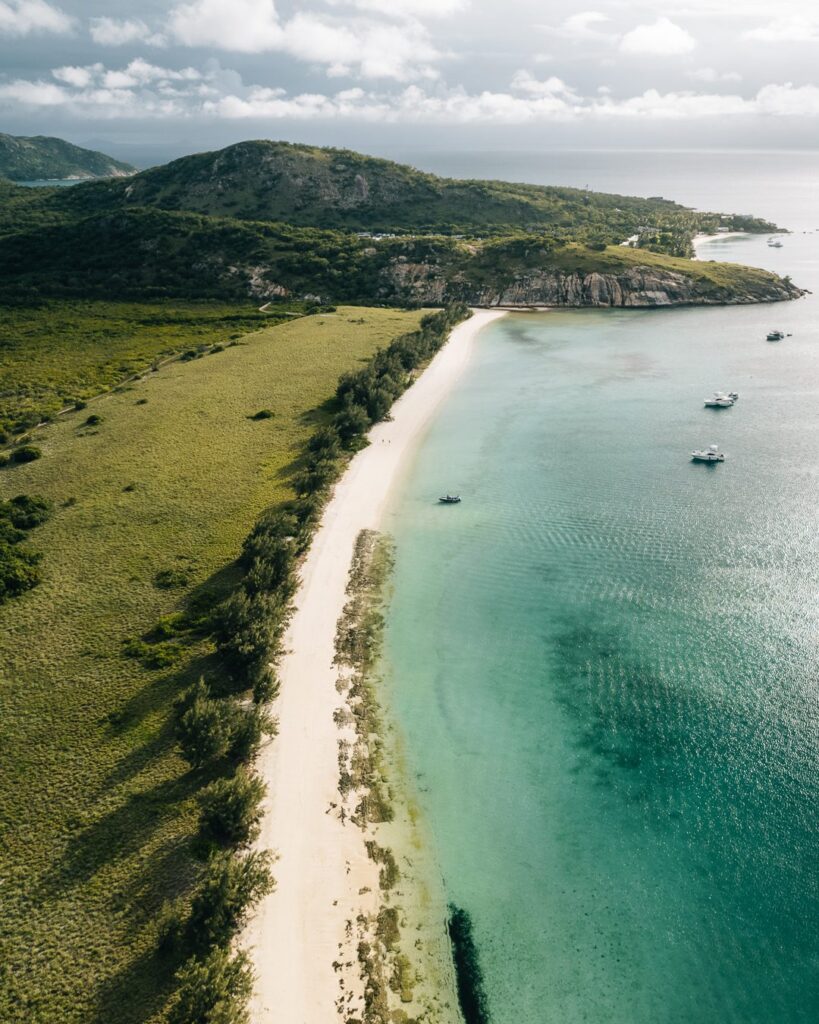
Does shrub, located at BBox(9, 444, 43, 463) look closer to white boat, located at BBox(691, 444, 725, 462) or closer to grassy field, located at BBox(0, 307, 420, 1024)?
grassy field, located at BBox(0, 307, 420, 1024)

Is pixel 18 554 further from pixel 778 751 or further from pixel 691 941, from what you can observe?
pixel 778 751

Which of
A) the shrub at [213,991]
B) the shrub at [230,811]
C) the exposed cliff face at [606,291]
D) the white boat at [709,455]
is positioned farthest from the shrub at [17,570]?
the exposed cliff face at [606,291]

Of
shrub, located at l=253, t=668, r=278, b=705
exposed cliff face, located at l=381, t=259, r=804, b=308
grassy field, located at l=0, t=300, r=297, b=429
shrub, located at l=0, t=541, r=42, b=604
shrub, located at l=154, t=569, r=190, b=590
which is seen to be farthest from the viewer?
exposed cliff face, located at l=381, t=259, r=804, b=308

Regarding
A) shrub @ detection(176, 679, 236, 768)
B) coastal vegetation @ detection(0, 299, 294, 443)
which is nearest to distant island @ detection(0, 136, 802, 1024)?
shrub @ detection(176, 679, 236, 768)

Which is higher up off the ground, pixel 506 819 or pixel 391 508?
pixel 391 508

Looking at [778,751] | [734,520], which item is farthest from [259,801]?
[734,520]

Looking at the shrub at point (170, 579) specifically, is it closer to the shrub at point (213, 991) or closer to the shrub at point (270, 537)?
the shrub at point (270, 537)

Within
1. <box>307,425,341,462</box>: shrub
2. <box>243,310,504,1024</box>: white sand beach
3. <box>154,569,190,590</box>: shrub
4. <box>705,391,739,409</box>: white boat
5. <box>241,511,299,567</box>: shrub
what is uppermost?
<box>705,391,739,409</box>: white boat
